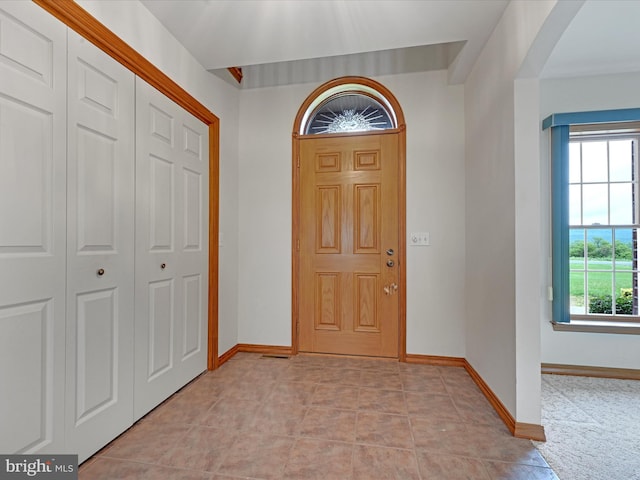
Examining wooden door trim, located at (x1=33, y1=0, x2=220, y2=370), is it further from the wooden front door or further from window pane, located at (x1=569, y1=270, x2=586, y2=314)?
window pane, located at (x1=569, y1=270, x2=586, y2=314)

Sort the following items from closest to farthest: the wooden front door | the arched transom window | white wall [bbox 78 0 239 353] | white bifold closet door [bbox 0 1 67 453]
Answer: white bifold closet door [bbox 0 1 67 453] → white wall [bbox 78 0 239 353] → the wooden front door → the arched transom window

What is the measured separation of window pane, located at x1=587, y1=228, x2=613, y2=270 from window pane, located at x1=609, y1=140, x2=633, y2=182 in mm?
480

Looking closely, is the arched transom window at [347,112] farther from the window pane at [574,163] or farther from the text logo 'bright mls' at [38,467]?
the text logo 'bright mls' at [38,467]

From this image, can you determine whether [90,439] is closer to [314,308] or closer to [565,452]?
[314,308]

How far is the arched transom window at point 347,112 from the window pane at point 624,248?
88.3 inches

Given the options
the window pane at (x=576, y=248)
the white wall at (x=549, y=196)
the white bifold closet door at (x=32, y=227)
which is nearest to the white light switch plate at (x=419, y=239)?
the white wall at (x=549, y=196)

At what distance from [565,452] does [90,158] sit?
2.86 m

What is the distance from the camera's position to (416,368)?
2615mm

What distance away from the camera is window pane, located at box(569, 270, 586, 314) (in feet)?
8.73

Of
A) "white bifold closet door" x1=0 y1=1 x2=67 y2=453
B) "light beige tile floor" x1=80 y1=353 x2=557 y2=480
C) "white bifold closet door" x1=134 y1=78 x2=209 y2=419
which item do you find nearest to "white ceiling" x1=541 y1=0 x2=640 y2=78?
"light beige tile floor" x1=80 y1=353 x2=557 y2=480

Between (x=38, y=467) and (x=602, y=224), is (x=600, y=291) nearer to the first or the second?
(x=602, y=224)

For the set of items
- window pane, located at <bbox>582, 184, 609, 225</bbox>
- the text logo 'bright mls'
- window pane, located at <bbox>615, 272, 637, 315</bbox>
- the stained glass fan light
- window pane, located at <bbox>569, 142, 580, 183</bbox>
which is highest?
the stained glass fan light

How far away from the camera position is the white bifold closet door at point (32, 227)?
1.14 meters

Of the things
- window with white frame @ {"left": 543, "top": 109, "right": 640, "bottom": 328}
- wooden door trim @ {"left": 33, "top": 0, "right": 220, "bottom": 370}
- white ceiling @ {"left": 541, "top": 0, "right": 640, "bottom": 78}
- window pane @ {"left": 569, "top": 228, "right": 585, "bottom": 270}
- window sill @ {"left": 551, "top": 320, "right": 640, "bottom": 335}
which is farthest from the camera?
window pane @ {"left": 569, "top": 228, "right": 585, "bottom": 270}
